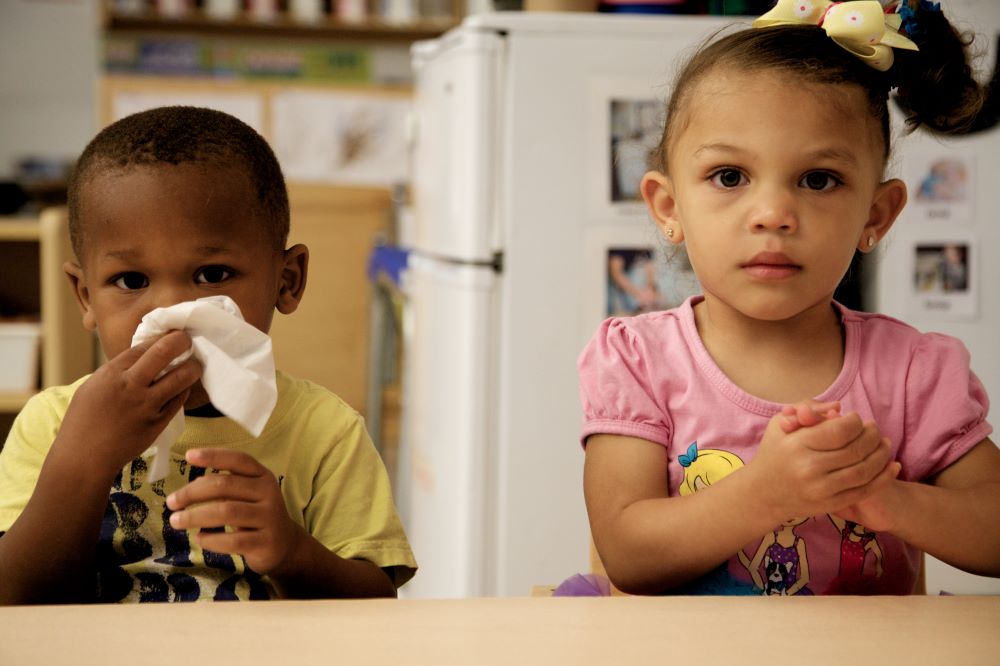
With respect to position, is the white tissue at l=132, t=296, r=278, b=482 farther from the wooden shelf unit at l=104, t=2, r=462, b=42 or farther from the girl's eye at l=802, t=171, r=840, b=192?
the wooden shelf unit at l=104, t=2, r=462, b=42

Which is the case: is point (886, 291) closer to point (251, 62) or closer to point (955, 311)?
point (955, 311)

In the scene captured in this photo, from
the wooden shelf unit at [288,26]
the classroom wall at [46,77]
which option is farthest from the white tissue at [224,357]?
the classroom wall at [46,77]

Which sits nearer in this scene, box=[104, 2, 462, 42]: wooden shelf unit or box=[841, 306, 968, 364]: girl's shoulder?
box=[841, 306, 968, 364]: girl's shoulder

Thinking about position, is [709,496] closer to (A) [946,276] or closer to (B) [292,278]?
(B) [292,278]

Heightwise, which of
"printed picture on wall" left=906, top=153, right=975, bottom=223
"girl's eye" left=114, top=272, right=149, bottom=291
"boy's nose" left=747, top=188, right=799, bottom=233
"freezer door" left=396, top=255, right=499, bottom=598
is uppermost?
"printed picture on wall" left=906, top=153, right=975, bottom=223

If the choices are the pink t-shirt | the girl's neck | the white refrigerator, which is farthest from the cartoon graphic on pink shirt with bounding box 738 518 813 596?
the white refrigerator

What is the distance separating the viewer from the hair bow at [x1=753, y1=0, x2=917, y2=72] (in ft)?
2.86

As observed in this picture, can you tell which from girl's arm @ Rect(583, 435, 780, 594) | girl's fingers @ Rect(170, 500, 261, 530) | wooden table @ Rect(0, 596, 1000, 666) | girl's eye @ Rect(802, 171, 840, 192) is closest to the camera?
wooden table @ Rect(0, 596, 1000, 666)

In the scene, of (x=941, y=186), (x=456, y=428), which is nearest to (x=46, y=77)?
(x=456, y=428)

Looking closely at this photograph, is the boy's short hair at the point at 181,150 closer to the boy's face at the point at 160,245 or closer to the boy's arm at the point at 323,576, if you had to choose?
the boy's face at the point at 160,245

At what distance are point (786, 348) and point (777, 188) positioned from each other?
16cm

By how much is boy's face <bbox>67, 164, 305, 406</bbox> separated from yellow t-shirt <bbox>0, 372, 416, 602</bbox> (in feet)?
0.31

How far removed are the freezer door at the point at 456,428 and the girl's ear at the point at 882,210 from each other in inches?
35.5

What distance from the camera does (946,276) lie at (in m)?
1.78
